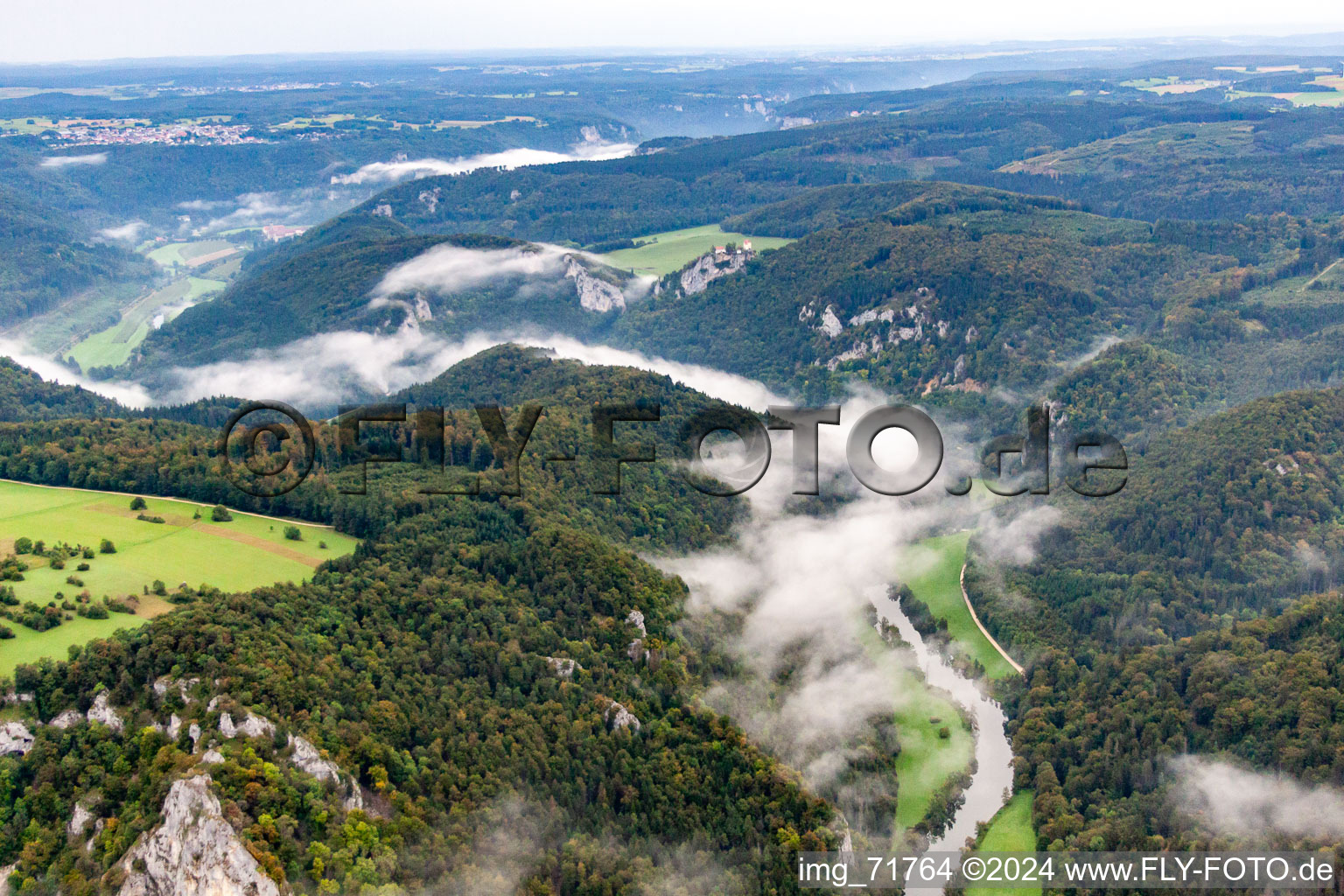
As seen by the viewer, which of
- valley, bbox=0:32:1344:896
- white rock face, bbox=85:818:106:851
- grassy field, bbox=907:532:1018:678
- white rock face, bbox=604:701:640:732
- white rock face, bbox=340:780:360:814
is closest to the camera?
white rock face, bbox=85:818:106:851

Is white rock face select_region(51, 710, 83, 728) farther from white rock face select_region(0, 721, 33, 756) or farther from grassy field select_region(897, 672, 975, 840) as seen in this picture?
grassy field select_region(897, 672, 975, 840)

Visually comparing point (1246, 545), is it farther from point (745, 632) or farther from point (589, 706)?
point (589, 706)

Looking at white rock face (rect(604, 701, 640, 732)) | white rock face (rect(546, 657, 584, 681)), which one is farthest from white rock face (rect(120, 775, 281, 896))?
white rock face (rect(546, 657, 584, 681))

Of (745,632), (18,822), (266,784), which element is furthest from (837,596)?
(18,822)

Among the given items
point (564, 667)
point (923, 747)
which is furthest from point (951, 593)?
point (564, 667)

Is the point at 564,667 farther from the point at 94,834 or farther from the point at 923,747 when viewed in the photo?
the point at 94,834
